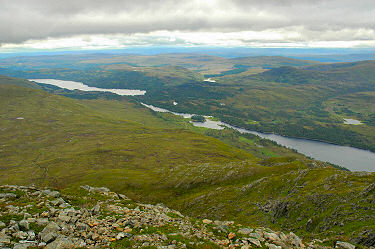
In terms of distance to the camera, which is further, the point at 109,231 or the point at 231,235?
the point at 231,235

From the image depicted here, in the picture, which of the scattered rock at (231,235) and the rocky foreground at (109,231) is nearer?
the rocky foreground at (109,231)

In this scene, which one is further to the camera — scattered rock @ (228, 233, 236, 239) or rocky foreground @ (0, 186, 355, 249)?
scattered rock @ (228, 233, 236, 239)

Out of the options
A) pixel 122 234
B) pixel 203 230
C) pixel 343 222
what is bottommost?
pixel 343 222

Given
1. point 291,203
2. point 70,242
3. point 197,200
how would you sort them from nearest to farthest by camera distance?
point 70,242
point 291,203
point 197,200

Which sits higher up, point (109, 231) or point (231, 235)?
point (109, 231)

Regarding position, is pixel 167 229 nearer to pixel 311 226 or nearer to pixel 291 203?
pixel 311 226

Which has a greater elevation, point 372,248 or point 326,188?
point 372,248

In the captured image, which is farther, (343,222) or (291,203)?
(291,203)

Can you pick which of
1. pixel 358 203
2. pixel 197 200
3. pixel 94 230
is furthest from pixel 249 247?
pixel 197 200
